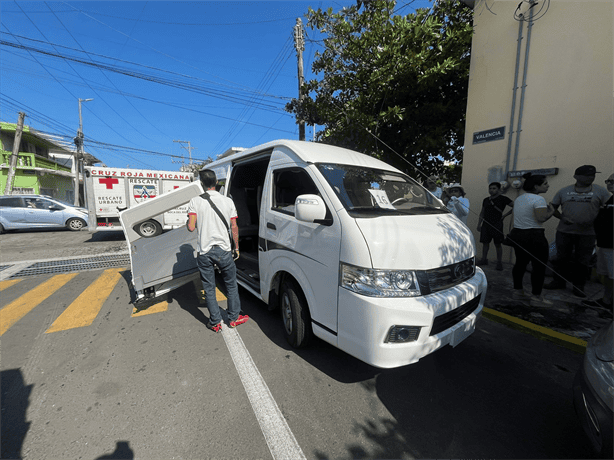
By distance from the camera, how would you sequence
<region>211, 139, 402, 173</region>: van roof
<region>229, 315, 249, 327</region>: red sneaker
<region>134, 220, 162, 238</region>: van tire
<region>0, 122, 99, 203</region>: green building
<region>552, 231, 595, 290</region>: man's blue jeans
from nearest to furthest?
<region>211, 139, 402, 173</region>: van roof, <region>229, 315, 249, 327</region>: red sneaker, <region>552, 231, 595, 290</region>: man's blue jeans, <region>134, 220, 162, 238</region>: van tire, <region>0, 122, 99, 203</region>: green building

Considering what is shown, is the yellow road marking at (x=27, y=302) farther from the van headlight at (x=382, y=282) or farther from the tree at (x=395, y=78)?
the tree at (x=395, y=78)

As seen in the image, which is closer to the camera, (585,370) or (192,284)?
(585,370)

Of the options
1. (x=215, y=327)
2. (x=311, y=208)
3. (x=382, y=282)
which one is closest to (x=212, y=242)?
(x=215, y=327)

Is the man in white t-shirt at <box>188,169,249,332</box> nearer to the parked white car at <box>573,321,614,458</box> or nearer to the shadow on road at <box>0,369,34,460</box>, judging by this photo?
the shadow on road at <box>0,369,34,460</box>

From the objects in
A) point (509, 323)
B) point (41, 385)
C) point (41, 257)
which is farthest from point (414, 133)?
point (41, 257)

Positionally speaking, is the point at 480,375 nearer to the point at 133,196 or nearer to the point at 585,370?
the point at 585,370

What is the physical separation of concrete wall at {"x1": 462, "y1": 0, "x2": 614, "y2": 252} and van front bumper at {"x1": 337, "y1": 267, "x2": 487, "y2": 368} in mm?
4749

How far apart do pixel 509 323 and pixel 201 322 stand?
3.97m

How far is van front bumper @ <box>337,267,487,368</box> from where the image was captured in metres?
1.94

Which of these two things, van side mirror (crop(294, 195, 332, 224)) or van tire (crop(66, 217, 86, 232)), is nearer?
van side mirror (crop(294, 195, 332, 224))

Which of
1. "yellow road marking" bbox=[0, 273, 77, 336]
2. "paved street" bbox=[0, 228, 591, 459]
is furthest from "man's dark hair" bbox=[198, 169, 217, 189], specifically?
"yellow road marking" bbox=[0, 273, 77, 336]

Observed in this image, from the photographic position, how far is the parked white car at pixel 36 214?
11.3 metres

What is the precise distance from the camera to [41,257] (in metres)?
7.13

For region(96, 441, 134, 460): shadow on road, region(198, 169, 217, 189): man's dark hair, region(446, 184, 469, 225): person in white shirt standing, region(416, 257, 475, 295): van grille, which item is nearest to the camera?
region(96, 441, 134, 460): shadow on road
